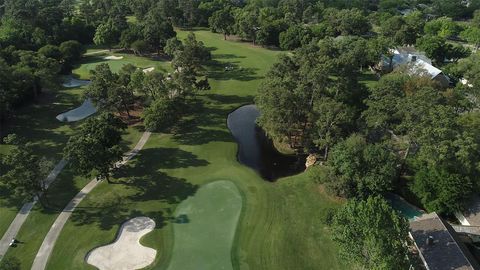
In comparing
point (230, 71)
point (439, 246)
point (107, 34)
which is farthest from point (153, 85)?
point (439, 246)

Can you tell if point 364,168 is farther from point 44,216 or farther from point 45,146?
point 45,146

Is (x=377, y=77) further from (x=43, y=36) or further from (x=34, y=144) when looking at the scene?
(x=43, y=36)

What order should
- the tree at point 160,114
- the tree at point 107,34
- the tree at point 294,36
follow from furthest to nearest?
→ the tree at point 294,36
the tree at point 107,34
the tree at point 160,114

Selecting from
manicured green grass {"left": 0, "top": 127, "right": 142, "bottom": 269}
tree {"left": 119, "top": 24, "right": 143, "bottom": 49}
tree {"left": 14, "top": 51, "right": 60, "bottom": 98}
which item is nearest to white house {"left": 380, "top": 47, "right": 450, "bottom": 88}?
tree {"left": 119, "top": 24, "right": 143, "bottom": 49}

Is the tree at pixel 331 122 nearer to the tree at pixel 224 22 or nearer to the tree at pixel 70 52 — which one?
the tree at pixel 70 52

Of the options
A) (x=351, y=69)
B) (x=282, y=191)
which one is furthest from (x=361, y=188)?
(x=351, y=69)

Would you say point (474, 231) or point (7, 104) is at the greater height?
point (7, 104)

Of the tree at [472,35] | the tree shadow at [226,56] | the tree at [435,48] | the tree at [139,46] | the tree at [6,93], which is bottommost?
the tree at [6,93]

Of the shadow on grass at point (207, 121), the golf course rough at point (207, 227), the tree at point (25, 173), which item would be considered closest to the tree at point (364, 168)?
the golf course rough at point (207, 227)
